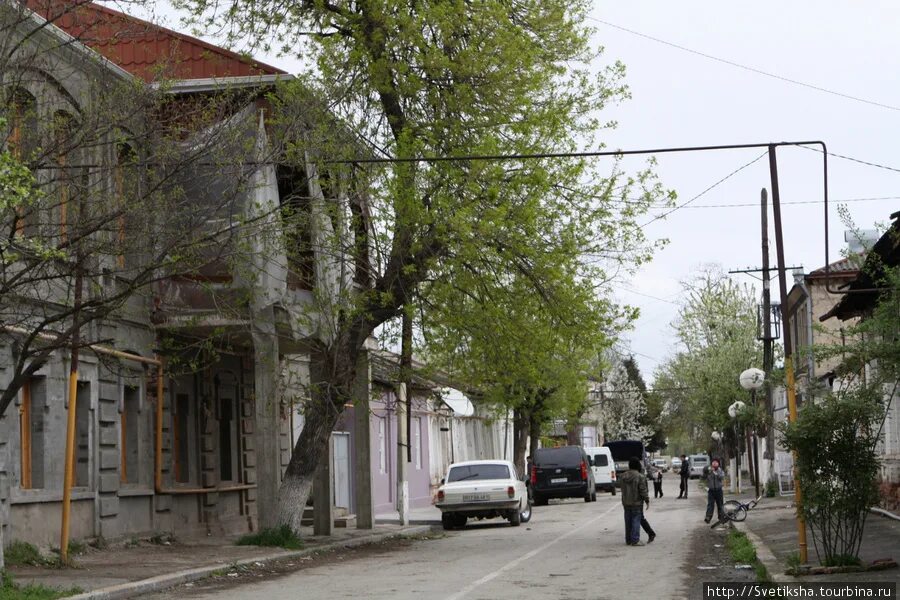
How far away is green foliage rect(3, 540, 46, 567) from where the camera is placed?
17.9m

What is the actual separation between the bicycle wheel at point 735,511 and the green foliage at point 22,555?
14.7 metres

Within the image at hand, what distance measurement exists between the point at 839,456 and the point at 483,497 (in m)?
17.4

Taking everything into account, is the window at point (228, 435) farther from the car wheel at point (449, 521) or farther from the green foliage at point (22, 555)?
the green foliage at point (22, 555)

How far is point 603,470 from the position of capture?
5656 cm

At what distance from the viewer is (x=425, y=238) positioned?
21859mm

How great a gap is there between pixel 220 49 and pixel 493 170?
6827mm

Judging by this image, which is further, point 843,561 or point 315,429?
point 315,429

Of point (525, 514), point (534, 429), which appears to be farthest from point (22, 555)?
point (534, 429)

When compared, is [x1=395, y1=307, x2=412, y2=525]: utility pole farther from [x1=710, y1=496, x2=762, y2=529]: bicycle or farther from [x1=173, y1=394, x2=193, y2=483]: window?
[x1=710, y1=496, x2=762, y2=529]: bicycle

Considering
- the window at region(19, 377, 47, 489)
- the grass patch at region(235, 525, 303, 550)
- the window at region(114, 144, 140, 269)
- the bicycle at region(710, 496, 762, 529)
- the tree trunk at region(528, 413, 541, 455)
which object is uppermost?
the window at region(114, 144, 140, 269)

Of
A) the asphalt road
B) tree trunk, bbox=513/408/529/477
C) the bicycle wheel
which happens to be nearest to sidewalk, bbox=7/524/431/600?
the asphalt road

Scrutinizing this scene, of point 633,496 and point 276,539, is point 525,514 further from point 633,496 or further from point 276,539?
point 276,539

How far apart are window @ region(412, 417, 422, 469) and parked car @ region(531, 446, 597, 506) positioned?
14.0 feet

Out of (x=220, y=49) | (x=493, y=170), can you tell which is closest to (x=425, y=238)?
(x=493, y=170)
